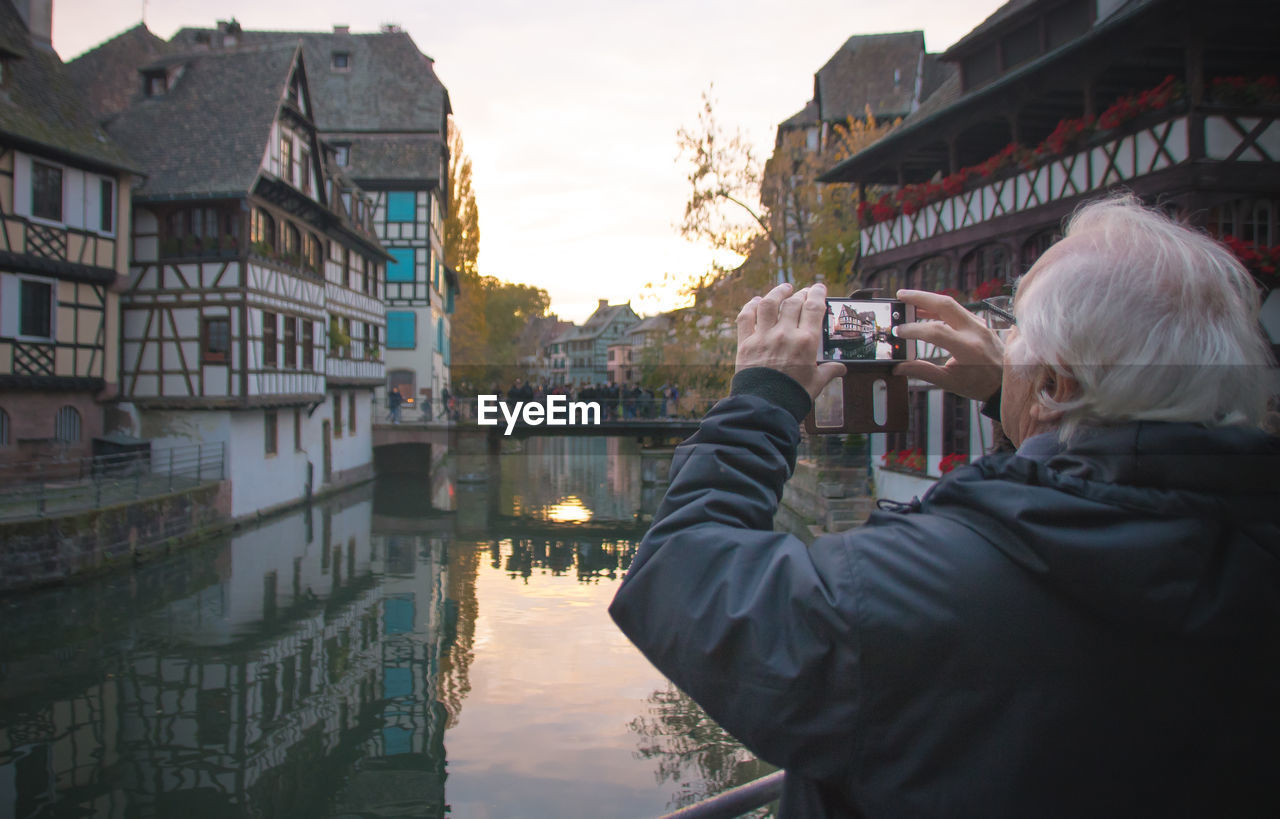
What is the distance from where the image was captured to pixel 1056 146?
37.5ft

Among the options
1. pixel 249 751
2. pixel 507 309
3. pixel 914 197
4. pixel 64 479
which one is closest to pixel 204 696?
pixel 249 751

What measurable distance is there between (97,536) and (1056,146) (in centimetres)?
1383

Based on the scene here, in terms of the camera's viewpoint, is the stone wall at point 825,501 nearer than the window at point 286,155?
Yes

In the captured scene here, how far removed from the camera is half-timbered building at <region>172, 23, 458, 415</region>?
33688 millimetres

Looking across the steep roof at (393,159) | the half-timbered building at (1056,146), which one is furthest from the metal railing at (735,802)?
the steep roof at (393,159)

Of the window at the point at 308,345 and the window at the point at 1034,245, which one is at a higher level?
the window at the point at 1034,245

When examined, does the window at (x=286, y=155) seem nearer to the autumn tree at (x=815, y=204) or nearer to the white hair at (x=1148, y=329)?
the autumn tree at (x=815, y=204)

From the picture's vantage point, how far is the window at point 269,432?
67.4 feet

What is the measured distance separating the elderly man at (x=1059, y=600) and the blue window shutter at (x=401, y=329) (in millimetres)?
33934

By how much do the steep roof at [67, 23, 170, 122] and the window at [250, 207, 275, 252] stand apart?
3.81 metres

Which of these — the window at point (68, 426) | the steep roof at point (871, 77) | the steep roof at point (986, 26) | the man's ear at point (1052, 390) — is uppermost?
the steep roof at point (871, 77)

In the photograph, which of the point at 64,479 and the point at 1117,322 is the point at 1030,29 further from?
the point at 64,479

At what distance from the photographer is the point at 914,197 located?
1480 cm

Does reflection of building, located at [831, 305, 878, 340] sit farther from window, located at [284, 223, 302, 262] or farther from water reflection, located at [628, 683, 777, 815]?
window, located at [284, 223, 302, 262]
